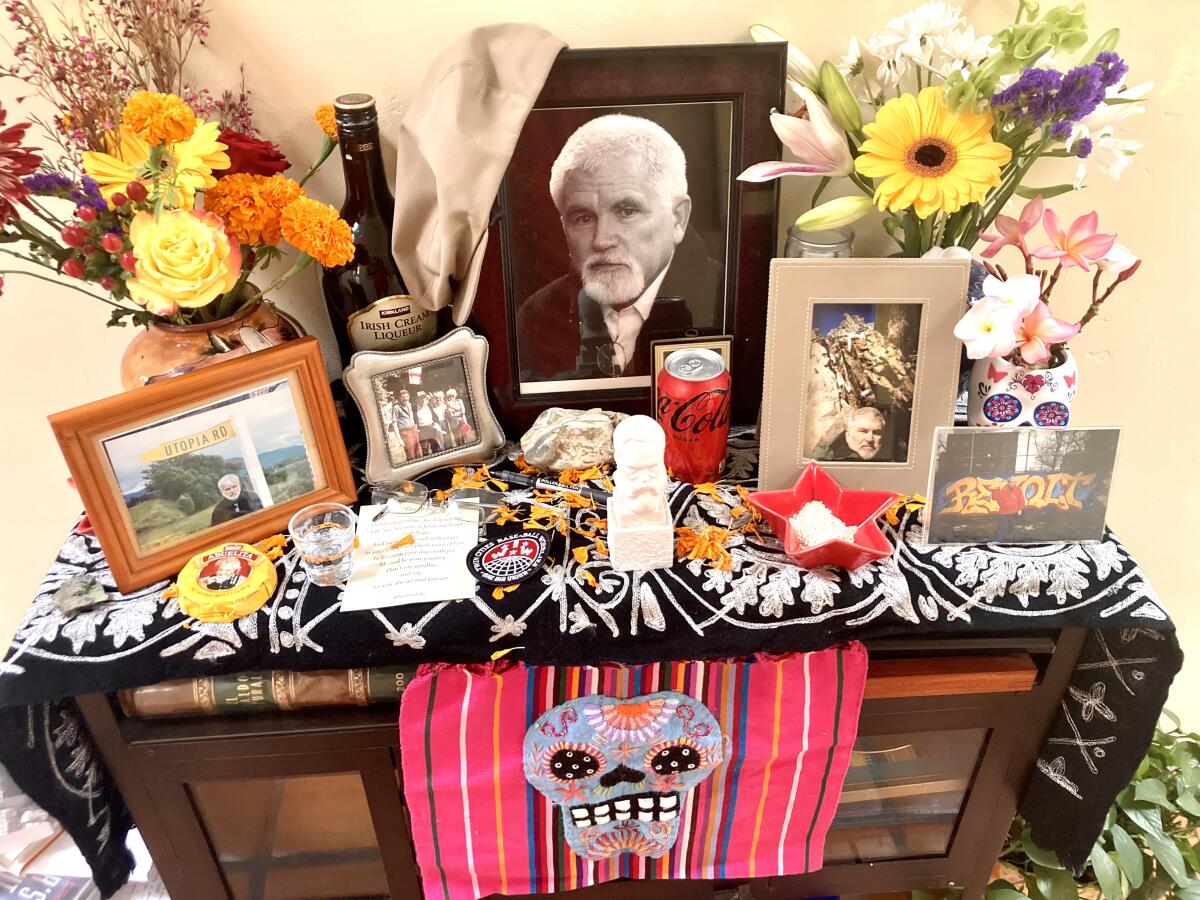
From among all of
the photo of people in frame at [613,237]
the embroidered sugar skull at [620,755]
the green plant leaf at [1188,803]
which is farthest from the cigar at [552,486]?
the green plant leaf at [1188,803]

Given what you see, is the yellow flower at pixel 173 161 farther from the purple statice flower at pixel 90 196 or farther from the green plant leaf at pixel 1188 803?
the green plant leaf at pixel 1188 803

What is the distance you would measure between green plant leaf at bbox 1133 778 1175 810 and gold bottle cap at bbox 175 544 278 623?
1.39 meters

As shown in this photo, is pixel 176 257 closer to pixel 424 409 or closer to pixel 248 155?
pixel 248 155

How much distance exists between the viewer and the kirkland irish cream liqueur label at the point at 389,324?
→ 1107 millimetres

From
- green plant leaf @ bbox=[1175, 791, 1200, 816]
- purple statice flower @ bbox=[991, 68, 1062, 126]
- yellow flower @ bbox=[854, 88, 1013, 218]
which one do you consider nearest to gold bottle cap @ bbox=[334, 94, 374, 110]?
yellow flower @ bbox=[854, 88, 1013, 218]

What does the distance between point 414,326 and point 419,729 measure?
496mm

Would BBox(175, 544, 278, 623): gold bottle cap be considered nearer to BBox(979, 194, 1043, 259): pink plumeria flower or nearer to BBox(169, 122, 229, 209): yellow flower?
BBox(169, 122, 229, 209): yellow flower

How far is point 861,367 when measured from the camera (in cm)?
110

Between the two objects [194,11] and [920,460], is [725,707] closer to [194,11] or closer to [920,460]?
[920,460]

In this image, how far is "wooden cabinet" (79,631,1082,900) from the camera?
1.08 metres

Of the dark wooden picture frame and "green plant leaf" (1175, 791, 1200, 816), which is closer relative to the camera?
the dark wooden picture frame

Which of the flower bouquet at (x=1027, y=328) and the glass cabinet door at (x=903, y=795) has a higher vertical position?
the flower bouquet at (x=1027, y=328)

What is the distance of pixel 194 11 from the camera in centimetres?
103

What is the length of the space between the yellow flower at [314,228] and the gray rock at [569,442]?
351 millimetres
